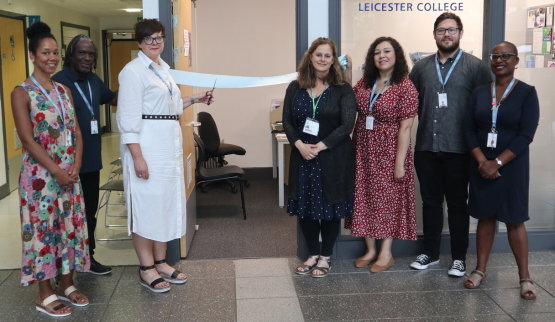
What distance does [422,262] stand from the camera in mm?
3898

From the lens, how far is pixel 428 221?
3.89m

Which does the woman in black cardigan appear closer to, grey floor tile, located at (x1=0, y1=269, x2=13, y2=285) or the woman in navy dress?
the woman in navy dress

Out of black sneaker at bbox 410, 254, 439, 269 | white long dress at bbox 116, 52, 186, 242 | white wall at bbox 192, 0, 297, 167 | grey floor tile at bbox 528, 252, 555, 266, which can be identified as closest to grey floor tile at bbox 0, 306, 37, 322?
white long dress at bbox 116, 52, 186, 242

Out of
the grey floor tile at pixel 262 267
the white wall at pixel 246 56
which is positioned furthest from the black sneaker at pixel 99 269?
the white wall at pixel 246 56

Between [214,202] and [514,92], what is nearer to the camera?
[514,92]

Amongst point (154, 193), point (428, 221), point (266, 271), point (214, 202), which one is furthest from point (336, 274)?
point (214, 202)

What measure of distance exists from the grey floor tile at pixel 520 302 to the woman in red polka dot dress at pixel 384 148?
63 cm

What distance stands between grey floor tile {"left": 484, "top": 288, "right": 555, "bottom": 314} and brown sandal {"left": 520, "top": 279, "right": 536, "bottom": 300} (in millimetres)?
25

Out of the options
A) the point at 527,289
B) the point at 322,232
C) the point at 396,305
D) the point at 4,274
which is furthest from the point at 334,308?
the point at 4,274

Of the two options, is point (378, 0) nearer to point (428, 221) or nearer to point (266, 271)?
point (428, 221)

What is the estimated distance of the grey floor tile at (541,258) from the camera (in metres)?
3.96

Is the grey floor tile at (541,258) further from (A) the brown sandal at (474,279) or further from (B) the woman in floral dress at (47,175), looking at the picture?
(B) the woman in floral dress at (47,175)

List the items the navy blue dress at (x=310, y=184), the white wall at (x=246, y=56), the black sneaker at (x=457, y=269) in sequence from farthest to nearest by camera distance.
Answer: the white wall at (x=246, y=56), the black sneaker at (x=457, y=269), the navy blue dress at (x=310, y=184)

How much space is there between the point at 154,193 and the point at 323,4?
65.4 inches
